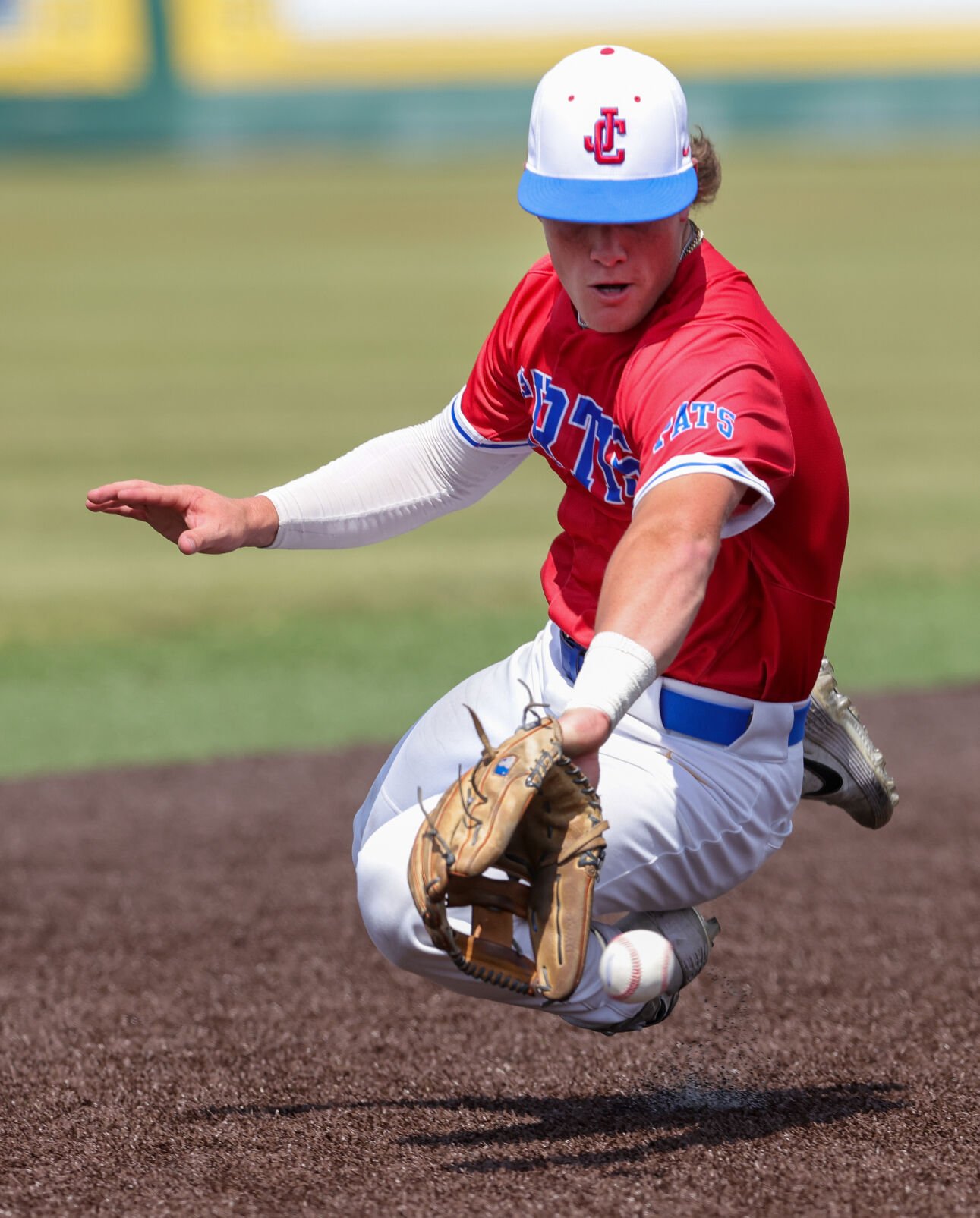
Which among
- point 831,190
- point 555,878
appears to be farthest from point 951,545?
point 831,190

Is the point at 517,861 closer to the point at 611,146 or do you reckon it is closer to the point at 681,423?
the point at 681,423

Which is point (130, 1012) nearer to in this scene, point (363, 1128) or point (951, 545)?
point (363, 1128)

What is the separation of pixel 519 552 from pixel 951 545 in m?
2.67

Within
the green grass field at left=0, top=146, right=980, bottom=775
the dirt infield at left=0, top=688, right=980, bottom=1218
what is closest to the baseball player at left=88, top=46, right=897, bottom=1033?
the dirt infield at left=0, top=688, right=980, bottom=1218

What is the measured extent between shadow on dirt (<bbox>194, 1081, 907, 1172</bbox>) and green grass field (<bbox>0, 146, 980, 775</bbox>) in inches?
154

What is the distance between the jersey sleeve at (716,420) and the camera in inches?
123

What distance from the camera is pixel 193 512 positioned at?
3838mm

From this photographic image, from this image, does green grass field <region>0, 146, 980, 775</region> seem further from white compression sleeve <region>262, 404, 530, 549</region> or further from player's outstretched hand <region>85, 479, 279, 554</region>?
player's outstretched hand <region>85, 479, 279, 554</region>

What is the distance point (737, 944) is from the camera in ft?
17.3

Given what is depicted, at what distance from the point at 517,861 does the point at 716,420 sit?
2.88 ft

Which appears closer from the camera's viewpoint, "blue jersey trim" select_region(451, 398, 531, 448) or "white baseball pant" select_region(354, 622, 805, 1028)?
"white baseball pant" select_region(354, 622, 805, 1028)

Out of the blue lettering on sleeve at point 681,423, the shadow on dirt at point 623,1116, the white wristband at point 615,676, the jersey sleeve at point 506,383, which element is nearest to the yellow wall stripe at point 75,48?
the jersey sleeve at point 506,383

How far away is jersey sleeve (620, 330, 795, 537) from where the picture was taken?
3115mm

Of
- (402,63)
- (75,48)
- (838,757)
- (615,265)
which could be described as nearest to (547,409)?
(615,265)
